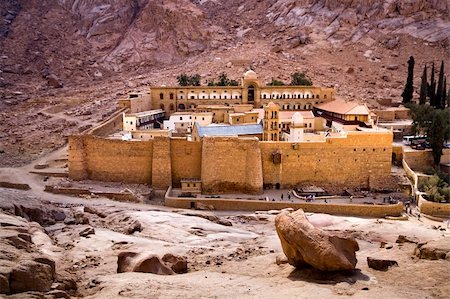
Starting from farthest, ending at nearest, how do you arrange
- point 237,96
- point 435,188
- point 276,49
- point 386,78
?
point 276,49 < point 386,78 < point 237,96 < point 435,188

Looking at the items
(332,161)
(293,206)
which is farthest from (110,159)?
(332,161)

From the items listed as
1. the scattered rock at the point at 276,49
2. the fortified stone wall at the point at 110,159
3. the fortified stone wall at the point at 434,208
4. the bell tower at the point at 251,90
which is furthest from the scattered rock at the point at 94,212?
the scattered rock at the point at 276,49

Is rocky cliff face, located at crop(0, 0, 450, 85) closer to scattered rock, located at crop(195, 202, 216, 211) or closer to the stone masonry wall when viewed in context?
the stone masonry wall

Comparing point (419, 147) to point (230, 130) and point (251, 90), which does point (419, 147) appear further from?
point (251, 90)

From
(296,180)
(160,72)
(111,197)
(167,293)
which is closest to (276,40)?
(160,72)

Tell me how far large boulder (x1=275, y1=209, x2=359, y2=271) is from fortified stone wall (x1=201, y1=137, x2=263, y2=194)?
15005mm

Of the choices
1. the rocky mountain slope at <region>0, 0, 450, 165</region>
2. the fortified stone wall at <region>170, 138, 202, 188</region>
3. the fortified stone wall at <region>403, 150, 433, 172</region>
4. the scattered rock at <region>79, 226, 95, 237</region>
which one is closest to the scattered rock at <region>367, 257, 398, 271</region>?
the scattered rock at <region>79, 226, 95, 237</region>

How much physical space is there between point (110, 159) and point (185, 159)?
4.47 m

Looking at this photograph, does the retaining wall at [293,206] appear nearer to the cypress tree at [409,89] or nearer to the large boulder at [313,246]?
the large boulder at [313,246]

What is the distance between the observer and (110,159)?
31219 mm

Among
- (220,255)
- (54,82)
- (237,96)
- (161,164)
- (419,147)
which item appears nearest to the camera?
(220,255)

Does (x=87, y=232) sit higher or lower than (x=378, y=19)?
lower

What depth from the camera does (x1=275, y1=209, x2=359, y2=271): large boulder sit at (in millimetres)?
14008

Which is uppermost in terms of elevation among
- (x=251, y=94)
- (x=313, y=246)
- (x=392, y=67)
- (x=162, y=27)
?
(x=162, y=27)
